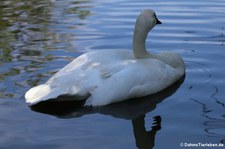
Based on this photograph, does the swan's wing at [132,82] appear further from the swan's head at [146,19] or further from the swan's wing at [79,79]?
Result: the swan's head at [146,19]

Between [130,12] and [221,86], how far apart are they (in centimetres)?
520

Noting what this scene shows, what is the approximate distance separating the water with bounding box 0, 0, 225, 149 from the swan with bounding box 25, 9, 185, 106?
0.40ft

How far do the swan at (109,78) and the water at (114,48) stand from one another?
0.12 metres

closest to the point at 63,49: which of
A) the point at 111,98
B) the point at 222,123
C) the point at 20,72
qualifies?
the point at 20,72

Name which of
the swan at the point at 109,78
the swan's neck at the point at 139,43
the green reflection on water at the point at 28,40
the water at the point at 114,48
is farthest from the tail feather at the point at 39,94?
the swan's neck at the point at 139,43

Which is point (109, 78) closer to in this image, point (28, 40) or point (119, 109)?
point (119, 109)

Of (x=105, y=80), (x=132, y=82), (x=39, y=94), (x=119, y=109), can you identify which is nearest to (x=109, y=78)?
(x=105, y=80)

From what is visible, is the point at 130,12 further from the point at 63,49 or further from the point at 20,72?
the point at 20,72

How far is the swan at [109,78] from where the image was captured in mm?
5891

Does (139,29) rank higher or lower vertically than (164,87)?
higher

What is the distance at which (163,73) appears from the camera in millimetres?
6531

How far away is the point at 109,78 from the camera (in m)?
6.04

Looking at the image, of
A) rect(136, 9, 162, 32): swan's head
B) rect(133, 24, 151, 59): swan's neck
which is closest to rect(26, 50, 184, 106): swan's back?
rect(133, 24, 151, 59): swan's neck

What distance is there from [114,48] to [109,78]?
2.47 metres
